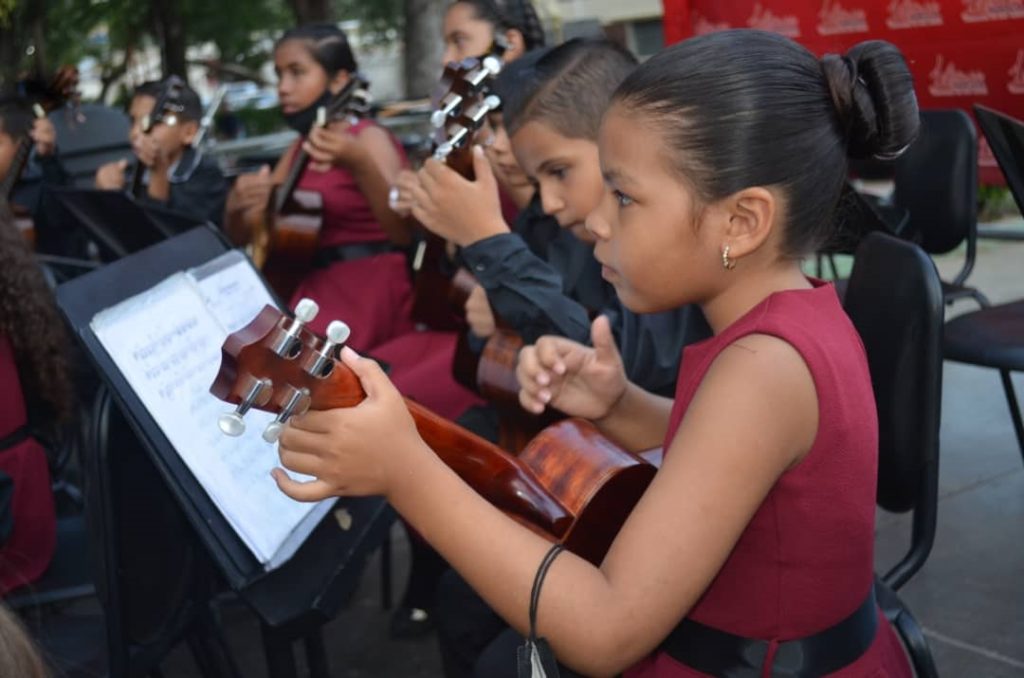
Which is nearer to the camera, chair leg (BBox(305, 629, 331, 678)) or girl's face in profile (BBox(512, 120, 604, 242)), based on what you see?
chair leg (BBox(305, 629, 331, 678))

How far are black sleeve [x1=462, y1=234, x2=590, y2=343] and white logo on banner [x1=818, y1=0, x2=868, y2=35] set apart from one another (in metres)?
2.88

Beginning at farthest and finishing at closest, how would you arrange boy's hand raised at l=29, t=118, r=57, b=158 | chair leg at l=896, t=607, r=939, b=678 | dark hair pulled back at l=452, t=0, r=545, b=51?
1. boy's hand raised at l=29, t=118, r=57, b=158
2. dark hair pulled back at l=452, t=0, r=545, b=51
3. chair leg at l=896, t=607, r=939, b=678

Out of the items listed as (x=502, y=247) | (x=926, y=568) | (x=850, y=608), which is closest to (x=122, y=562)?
(x=502, y=247)

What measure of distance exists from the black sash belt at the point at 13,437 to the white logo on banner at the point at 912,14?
3.49 metres

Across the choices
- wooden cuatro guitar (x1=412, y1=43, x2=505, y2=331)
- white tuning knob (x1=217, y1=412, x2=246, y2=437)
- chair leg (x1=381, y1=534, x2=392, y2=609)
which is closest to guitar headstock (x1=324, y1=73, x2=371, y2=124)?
wooden cuatro guitar (x1=412, y1=43, x2=505, y2=331)

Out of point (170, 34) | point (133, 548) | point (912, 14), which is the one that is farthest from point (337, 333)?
point (170, 34)

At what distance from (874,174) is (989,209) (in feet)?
9.33

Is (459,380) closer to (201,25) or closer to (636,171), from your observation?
(636,171)

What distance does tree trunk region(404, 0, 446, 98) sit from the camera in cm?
1004

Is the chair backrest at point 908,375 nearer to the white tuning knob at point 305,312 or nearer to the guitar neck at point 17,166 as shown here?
the white tuning knob at point 305,312

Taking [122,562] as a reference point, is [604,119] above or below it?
above

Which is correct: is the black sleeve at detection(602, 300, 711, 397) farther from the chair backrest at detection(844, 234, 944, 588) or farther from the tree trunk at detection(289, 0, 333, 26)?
the tree trunk at detection(289, 0, 333, 26)

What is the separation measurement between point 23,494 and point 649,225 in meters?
1.44

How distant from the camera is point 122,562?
5.91 feet
